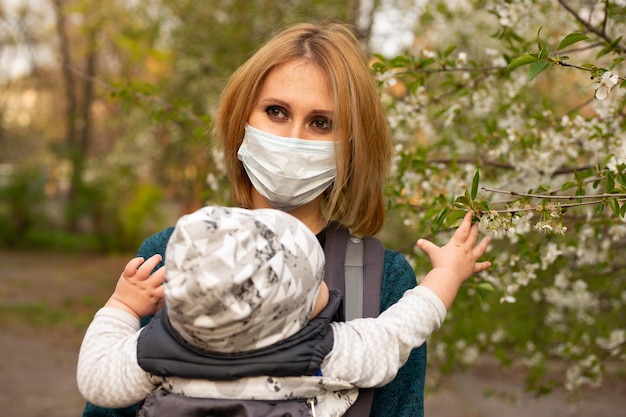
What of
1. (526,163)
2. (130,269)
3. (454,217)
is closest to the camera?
(130,269)

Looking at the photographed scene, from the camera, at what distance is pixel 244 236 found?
4.38 feet

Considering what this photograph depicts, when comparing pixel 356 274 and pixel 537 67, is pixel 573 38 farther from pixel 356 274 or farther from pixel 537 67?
pixel 356 274

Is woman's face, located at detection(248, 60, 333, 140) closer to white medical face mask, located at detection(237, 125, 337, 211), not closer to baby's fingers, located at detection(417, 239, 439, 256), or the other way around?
white medical face mask, located at detection(237, 125, 337, 211)

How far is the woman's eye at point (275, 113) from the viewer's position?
1893 mm

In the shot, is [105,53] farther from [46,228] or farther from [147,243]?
[147,243]

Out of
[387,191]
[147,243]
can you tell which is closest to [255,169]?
[147,243]

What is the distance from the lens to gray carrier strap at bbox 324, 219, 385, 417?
1678mm

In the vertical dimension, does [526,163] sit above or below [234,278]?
above

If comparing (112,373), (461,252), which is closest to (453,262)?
(461,252)

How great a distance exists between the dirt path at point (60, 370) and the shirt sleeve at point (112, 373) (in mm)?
3736

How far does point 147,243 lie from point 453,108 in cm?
174

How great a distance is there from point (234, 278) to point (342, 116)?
69 cm

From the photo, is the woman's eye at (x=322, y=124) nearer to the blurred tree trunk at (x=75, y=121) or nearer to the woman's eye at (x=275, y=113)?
the woman's eye at (x=275, y=113)

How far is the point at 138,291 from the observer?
1.67m
